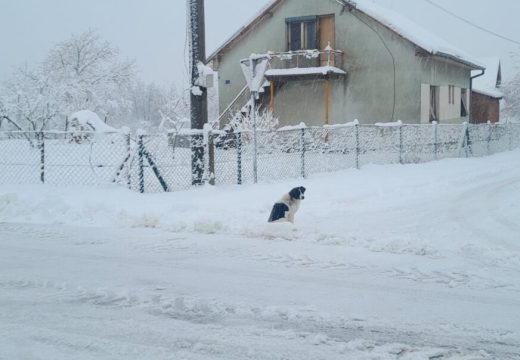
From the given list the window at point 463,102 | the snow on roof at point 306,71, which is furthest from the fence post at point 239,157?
the window at point 463,102

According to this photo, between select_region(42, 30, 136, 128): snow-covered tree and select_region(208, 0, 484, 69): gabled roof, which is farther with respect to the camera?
select_region(42, 30, 136, 128): snow-covered tree

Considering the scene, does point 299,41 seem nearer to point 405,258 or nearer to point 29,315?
point 405,258

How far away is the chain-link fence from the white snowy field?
1569 millimetres

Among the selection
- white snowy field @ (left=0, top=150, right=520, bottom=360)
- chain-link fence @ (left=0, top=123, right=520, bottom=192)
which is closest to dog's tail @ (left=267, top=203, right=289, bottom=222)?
white snowy field @ (left=0, top=150, right=520, bottom=360)

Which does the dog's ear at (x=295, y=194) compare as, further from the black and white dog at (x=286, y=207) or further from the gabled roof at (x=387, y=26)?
the gabled roof at (x=387, y=26)

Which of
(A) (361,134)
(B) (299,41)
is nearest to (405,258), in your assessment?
(A) (361,134)

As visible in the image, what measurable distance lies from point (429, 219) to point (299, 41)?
1734cm

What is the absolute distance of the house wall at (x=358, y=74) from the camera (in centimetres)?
2277

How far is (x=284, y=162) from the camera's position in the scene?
14.2 m

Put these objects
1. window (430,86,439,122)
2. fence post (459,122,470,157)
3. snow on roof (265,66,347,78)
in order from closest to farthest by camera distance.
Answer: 1. fence post (459,122,470,157)
2. snow on roof (265,66,347,78)
3. window (430,86,439,122)

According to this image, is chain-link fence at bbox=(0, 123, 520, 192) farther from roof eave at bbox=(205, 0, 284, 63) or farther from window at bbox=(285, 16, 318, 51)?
roof eave at bbox=(205, 0, 284, 63)

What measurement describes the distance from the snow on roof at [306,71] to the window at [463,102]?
890 cm

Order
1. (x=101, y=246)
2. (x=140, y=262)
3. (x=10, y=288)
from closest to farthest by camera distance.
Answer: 1. (x=10, y=288)
2. (x=140, y=262)
3. (x=101, y=246)

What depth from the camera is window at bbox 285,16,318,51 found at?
79.2ft
